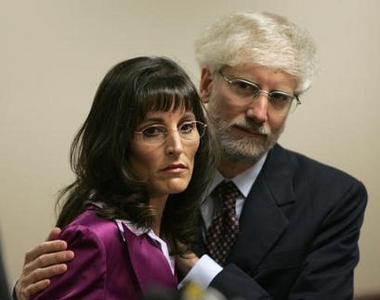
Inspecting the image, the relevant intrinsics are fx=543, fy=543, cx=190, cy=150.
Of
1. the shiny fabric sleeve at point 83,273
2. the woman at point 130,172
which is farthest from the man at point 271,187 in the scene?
the shiny fabric sleeve at point 83,273

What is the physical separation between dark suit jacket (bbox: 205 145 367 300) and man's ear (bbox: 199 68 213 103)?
26 cm

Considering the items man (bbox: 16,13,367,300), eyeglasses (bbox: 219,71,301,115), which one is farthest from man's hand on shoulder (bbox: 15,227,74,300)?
eyeglasses (bbox: 219,71,301,115)

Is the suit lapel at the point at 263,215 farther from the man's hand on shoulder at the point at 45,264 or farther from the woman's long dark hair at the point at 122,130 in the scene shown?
the man's hand on shoulder at the point at 45,264

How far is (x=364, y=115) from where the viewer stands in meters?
2.20

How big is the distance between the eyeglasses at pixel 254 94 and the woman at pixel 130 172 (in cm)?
31

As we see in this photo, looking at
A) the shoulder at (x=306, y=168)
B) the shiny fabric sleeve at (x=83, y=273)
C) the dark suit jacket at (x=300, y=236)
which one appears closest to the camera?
the shiny fabric sleeve at (x=83, y=273)

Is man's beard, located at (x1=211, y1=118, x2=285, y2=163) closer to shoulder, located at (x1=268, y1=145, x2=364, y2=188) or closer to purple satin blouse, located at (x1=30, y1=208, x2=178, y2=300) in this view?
shoulder, located at (x1=268, y1=145, x2=364, y2=188)

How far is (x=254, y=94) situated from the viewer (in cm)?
136

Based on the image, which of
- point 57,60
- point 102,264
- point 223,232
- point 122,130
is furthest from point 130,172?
point 57,60

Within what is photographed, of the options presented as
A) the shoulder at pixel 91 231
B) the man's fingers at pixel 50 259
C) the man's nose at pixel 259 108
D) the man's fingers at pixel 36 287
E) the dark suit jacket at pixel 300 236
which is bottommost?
the dark suit jacket at pixel 300 236

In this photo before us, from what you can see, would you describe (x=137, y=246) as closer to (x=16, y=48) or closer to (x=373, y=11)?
(x=16, y=48)

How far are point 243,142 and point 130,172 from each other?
43 centimetres

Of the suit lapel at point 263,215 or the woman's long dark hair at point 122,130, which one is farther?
the suit lapel at point 263,215

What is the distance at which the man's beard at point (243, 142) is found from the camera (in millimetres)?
1349
